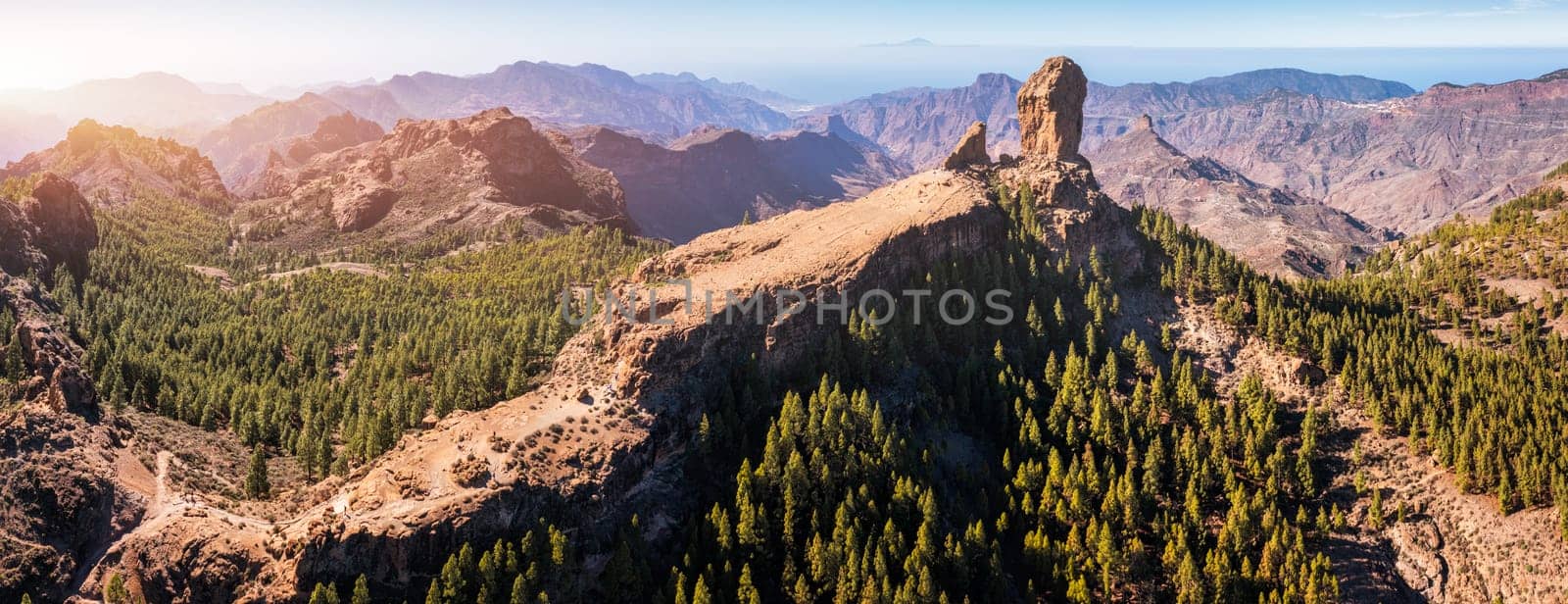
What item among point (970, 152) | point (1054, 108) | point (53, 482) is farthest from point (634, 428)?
point (1054, 108)

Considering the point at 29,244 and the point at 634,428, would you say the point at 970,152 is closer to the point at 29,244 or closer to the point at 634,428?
the point at 634,428

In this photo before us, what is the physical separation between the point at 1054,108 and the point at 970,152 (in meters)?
17.5

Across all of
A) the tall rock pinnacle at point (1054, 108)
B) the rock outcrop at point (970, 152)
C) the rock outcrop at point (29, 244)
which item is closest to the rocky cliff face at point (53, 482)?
the rock outcrop at point (29, 244)

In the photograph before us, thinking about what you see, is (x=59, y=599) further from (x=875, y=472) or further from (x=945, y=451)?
(x=945, y=451)

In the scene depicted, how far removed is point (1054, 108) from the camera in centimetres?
16225

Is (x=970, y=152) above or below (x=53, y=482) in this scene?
above

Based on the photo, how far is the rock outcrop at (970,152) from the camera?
162 meters

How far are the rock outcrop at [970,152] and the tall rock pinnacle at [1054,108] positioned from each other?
10.00 metres

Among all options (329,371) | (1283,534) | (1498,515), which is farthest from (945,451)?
(329,371)

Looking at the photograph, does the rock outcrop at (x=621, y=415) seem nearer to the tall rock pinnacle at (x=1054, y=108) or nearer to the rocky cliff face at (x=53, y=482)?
the rocky cliff face at (x=53, y=482)

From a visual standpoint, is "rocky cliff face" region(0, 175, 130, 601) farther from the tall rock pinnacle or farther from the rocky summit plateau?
the tall rock pinnacle

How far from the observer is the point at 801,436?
3922 inches

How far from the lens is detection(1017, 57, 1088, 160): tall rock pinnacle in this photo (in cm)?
16200

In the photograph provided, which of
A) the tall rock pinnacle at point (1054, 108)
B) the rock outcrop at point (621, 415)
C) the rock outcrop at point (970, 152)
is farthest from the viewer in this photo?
the tall rock pinnacle at point (1054, 108)
